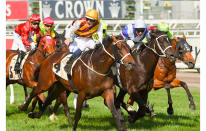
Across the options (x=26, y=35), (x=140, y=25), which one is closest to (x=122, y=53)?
(x=140, y=25)

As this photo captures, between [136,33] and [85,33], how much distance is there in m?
1.23

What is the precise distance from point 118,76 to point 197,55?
35.2ft

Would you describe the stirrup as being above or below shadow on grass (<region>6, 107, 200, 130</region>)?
above

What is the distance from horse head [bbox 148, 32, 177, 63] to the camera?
678cm

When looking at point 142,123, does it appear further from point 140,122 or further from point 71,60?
point 71,60

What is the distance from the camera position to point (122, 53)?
18.6ft

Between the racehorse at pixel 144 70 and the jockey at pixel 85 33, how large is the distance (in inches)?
28.6

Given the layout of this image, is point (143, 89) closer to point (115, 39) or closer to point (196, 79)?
point (115, 39)

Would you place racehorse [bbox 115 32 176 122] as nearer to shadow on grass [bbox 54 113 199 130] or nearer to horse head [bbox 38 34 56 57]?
shadow on grass [bbox 54 113 199 130]

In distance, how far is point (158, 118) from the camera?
26.8ft

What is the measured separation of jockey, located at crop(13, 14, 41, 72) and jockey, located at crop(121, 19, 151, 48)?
194 centimetres

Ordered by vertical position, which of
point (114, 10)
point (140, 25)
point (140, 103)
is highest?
point (114, 10)

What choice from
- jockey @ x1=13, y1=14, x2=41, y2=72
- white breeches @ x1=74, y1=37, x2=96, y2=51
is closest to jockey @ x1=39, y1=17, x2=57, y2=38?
jockey @ x1=13, y1=14, x2=41, y2=72
